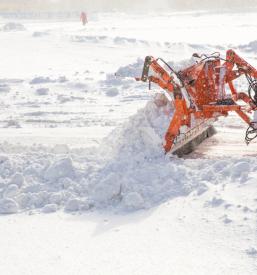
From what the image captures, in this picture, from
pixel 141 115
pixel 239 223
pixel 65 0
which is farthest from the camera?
pixel 65 0

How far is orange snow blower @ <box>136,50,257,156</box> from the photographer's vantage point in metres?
9.34

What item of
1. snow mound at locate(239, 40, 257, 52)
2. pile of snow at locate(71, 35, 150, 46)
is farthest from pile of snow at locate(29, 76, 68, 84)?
snow mound at locate(239, 40, 257, 52)

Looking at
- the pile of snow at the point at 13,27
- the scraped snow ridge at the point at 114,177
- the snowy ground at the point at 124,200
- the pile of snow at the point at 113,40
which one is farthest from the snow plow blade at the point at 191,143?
the pile of snow at the point at 13,27

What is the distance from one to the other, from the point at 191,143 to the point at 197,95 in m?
0.85

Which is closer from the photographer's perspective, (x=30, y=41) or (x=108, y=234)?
(x=108, y=234)

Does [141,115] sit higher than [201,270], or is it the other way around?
[141,115]

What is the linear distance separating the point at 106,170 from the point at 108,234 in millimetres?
1478

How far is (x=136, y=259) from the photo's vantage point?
22.2ft

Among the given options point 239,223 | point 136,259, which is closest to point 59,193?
point 136,259

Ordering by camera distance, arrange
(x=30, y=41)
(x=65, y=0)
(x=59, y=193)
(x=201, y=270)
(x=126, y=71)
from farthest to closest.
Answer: (x=65, y=0) < (x=30, y=41) < (x=126, y=71) < (x=59, y=193) < (x=201, y=270)

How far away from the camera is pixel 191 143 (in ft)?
33.8

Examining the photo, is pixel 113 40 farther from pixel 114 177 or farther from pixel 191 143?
pixel 114 177

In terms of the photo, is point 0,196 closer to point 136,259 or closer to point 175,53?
point 136,259

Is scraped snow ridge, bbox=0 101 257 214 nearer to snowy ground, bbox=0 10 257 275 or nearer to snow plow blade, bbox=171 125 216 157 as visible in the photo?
snowy ground, bbox=0 10 257 275
